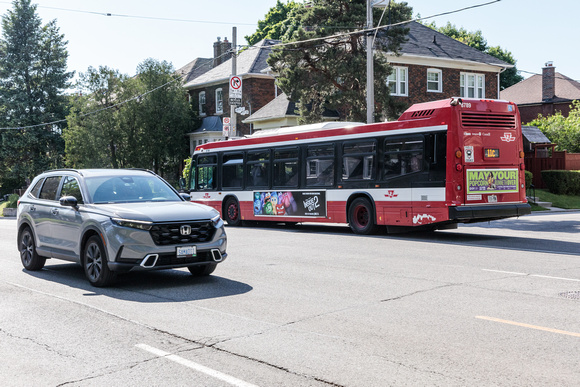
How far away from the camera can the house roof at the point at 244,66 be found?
44.1 m

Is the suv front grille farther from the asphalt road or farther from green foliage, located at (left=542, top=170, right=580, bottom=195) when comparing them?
green foliage, located at (left=542, top=170, right=580, bottom=195)

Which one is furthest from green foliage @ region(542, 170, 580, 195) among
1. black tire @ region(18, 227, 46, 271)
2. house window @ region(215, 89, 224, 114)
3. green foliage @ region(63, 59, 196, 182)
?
black tire @ region(18, 227, 46, 271)

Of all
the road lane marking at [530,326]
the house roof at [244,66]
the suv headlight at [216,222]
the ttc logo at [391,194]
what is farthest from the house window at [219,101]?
the road lane marking at [530,326]

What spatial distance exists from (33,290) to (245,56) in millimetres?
39877

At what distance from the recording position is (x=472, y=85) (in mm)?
42719

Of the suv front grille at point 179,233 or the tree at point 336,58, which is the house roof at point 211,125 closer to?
the tree at point 336,58

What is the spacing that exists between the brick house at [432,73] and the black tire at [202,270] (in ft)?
91.3

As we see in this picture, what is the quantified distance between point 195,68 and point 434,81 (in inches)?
941

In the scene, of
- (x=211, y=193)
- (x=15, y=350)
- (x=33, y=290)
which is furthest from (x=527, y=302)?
(x=211, y=193)

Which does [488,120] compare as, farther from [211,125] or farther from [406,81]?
[211,125]

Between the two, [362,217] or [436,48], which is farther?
[436,48]

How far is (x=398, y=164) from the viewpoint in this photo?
54.9 ft

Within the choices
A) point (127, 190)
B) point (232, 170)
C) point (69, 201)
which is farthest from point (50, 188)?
point (232, 170)

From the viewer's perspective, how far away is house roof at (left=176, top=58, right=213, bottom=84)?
54.5 meters
